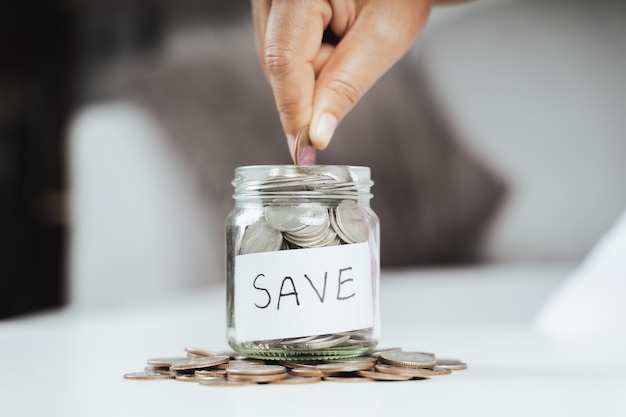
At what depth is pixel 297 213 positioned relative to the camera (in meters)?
0.75

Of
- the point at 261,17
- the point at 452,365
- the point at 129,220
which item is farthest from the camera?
the point at 129,220

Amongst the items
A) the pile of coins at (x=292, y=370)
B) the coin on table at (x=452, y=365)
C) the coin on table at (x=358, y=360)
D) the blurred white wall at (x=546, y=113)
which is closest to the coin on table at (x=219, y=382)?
the pile of coins at (x=292, y=370)

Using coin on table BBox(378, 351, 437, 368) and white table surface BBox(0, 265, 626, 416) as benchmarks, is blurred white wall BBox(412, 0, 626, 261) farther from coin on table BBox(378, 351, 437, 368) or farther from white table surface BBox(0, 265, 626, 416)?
coin on table BBox(378, 351, 437, 368)

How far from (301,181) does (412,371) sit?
0.21 meters

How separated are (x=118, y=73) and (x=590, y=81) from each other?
2.02m

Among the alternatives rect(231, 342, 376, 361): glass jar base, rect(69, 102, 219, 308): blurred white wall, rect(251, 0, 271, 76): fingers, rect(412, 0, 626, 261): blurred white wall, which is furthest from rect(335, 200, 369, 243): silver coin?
rect(412, 0, 626, 261): blurred white wall

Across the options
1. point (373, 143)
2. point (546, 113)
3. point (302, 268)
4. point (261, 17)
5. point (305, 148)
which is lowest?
point (302, 268)

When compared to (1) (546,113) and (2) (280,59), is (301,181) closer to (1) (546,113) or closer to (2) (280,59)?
(2) (280,59)

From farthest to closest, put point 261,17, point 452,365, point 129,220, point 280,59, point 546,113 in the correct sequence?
point 546,113 < point 129,220 < point 261,17 < point 280,59 < point 452,365

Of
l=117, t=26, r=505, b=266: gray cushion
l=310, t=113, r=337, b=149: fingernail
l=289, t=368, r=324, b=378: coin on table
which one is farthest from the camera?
l=117, t=26, r=505, b=266: gray cushion

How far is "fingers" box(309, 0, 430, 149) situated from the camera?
91 centimetres

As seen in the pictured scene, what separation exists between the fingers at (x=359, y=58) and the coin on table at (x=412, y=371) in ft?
0.88

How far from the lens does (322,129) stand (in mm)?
887

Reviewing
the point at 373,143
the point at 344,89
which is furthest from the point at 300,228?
the point at 373,143
